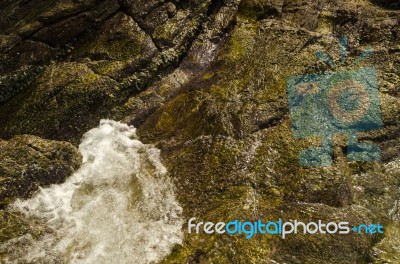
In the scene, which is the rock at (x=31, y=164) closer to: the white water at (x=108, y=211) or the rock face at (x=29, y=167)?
the rock face at (x=29, y=167)

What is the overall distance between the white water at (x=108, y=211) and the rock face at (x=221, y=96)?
0.51 meters

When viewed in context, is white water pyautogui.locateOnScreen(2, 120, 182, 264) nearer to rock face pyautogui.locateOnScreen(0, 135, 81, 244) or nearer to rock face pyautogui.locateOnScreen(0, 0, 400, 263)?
rock face pyautogui.locateOnScreen(0, 135, 81, 244)

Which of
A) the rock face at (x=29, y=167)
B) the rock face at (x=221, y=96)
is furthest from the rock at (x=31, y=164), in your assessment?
the rock face at (x=221, y=96)

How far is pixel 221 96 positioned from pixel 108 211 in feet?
19.7

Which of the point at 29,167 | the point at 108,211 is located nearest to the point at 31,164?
the point at 29,167

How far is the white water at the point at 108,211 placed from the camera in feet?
37.1

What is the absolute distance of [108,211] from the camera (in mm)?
12719

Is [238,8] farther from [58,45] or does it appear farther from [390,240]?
[390,240]

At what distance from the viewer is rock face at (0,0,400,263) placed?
11938 millimetres

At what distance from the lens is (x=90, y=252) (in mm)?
11406

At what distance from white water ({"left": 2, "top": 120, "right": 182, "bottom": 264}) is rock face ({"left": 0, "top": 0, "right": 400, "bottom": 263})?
51cm

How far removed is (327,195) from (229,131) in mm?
3910

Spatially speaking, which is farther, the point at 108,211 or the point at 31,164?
the point at 31,164

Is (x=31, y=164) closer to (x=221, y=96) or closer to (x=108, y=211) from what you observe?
(x=108, y=211)
